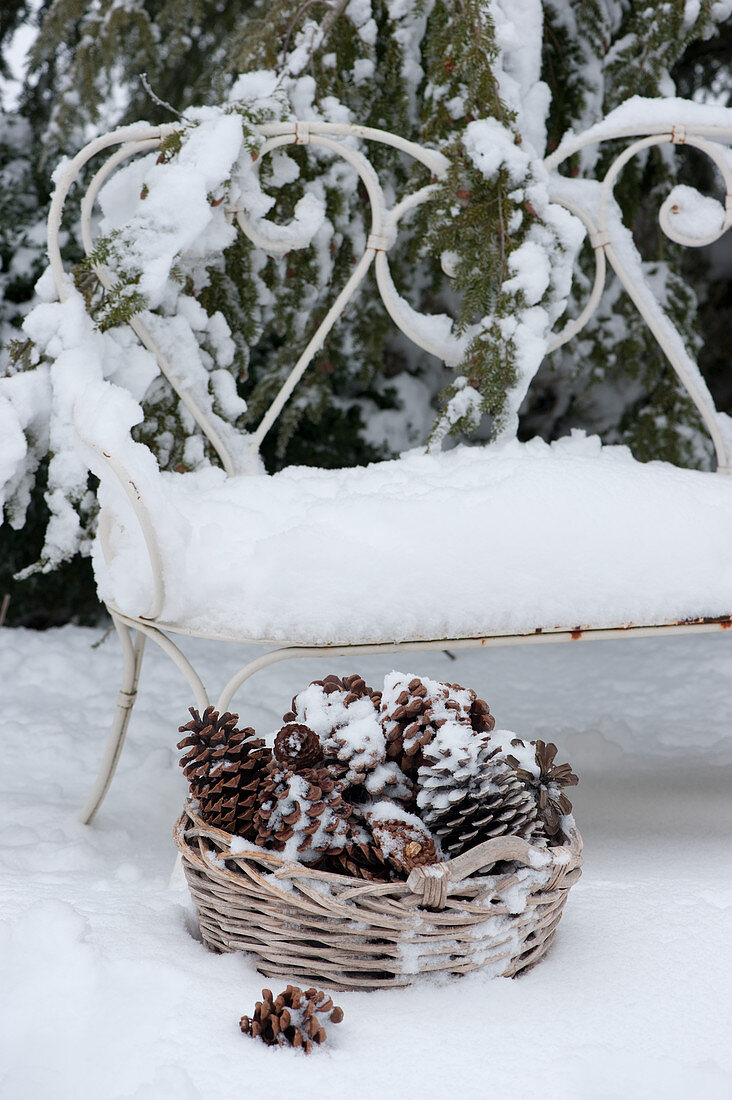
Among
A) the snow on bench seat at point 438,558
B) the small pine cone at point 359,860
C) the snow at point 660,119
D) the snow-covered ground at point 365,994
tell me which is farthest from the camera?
the snow at point 660,119

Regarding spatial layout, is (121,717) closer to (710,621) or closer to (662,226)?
(710,621)

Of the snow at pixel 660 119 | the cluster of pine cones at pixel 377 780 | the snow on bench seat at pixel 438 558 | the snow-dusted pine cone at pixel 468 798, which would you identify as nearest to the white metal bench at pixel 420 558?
the snow on bench seat at pixel 438 558

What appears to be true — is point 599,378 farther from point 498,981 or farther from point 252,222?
point 498,981

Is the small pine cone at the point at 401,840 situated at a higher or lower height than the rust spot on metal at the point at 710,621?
lower

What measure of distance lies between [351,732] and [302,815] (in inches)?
3.5

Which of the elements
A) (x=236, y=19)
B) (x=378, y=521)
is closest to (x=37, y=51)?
(x=236, y=19)

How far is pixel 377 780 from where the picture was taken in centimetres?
83

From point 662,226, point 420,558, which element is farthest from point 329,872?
point 662,226

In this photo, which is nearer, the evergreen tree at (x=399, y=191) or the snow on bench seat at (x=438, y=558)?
the snow on bench seat at (x=438, y=558)

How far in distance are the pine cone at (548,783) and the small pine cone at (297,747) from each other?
18 centimetres

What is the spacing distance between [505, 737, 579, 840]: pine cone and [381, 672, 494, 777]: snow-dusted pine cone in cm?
5

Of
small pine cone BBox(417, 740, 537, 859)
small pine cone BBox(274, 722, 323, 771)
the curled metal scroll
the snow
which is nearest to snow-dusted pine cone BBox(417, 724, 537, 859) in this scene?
small pine cone BBox(417, 740, 537, 859)

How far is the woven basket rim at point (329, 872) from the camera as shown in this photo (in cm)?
75

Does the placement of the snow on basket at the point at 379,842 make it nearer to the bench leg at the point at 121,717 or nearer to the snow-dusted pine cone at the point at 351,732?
the snow-dusted pine cone at the point at 351,732
